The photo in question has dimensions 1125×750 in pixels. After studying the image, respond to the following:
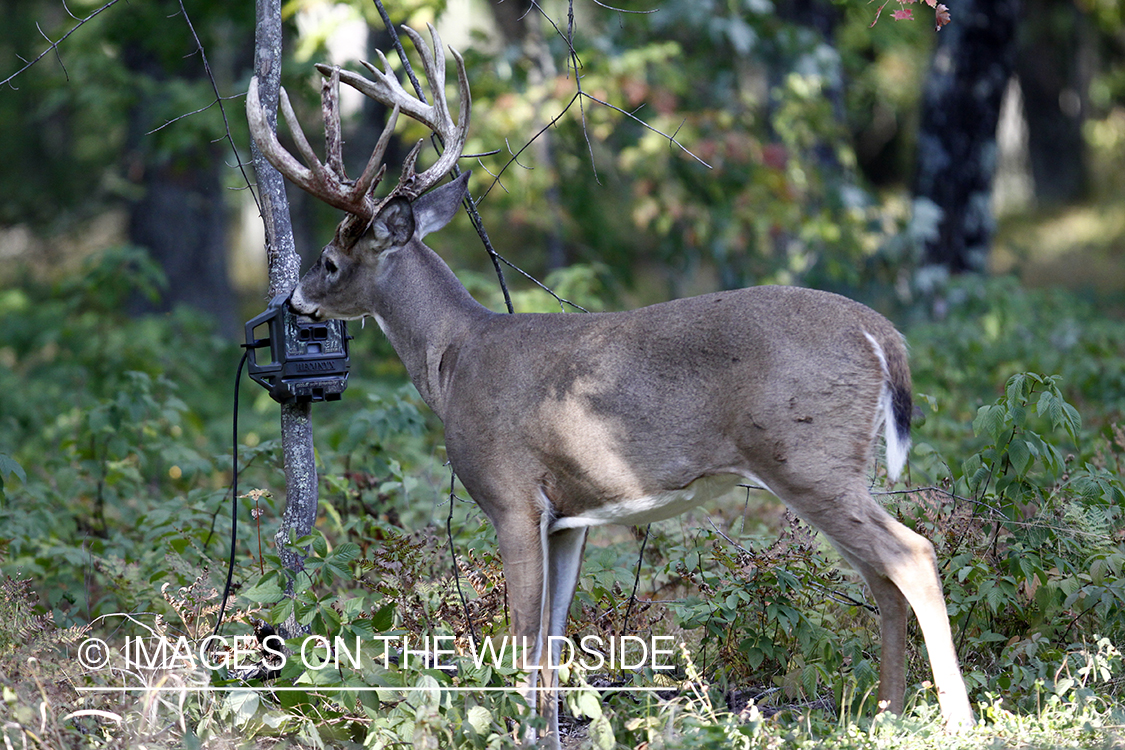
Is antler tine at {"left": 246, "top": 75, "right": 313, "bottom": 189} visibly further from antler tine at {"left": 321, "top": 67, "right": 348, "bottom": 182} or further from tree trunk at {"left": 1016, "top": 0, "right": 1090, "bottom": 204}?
tree trunk at {"left": 1016, "top": 0, "right": 1090, "bottom": 204}

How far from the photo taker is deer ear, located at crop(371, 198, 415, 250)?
4102mm

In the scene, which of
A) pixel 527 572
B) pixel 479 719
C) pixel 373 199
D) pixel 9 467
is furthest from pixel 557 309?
pixel 479 719

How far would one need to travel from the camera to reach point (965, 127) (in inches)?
449

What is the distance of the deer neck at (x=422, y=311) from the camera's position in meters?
4.19

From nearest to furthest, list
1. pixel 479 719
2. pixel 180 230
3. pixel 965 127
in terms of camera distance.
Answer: pixel 479 719 < pixel 965 127 < pixel 180 230

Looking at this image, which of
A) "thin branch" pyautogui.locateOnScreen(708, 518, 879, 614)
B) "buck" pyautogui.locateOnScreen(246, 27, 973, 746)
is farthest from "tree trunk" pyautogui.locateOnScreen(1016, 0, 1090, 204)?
"buck" pyautogui.locateOnScreen(246, 27, 973, 746)

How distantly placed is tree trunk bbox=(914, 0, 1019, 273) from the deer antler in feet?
27.2

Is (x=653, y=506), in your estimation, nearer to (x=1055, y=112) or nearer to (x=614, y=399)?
(x=614, y=399)

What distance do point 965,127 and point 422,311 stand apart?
353 inches

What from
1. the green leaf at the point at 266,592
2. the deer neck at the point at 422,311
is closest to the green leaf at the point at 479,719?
the green leaf at the point at 266,592

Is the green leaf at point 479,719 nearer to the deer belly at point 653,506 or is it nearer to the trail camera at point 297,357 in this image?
the deer belly at point 653,506

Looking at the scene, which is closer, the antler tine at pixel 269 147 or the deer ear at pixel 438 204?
the antler tine at pixel 269 147

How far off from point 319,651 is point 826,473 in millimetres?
1761

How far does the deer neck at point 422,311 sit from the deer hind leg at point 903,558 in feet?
4.91
